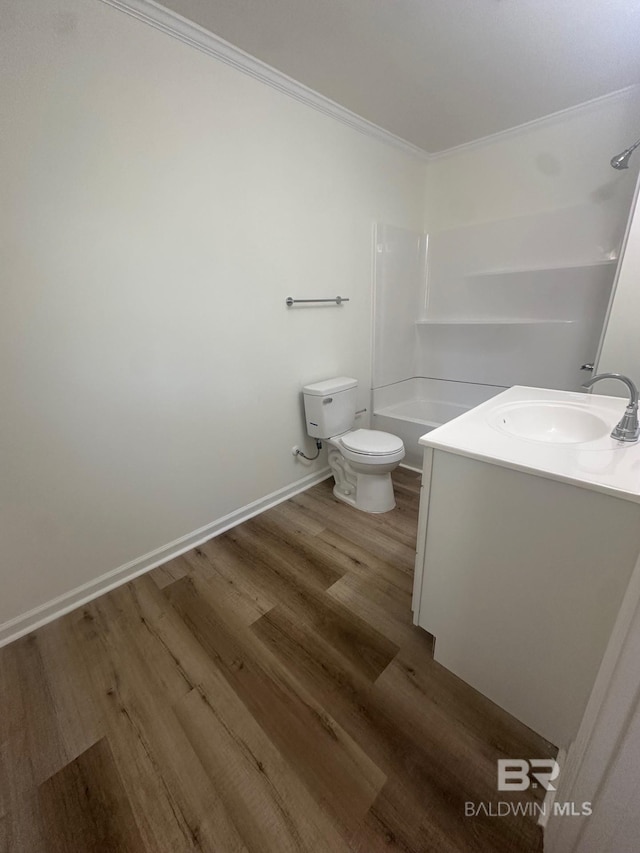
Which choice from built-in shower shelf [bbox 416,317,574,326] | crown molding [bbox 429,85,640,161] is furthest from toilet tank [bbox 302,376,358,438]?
crown molding [bbox 429,85,640,161]

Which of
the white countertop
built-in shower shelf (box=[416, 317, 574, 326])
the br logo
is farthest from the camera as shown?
built-in shower shelf (box=[416, 317, 574, 326])

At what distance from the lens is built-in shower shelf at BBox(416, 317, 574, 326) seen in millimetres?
2532

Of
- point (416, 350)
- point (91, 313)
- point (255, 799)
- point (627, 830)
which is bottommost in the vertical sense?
point (255, 799)

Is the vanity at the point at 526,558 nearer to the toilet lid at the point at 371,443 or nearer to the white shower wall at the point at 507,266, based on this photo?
the toilet lid at the point at 371,443

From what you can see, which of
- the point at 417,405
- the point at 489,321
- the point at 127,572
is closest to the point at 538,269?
the point at 489,321

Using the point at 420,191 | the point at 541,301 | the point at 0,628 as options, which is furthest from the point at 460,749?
the point at 420,191

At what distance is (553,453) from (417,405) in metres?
2.34

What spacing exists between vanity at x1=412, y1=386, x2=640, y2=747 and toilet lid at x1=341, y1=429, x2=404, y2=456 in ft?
2.67

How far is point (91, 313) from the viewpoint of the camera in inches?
55.5

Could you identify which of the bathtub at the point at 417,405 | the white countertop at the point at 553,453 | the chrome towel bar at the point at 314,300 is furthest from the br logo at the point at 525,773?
the chrome towel bar at the point at 314,300

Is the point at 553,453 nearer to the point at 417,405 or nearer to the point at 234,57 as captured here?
the point at 234,57

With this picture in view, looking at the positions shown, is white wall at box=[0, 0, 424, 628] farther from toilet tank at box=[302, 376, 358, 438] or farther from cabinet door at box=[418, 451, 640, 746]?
cabinet door at box=[418, 451, 640, 746]

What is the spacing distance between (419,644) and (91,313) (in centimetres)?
186

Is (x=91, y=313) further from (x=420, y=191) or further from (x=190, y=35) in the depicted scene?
(x=420, y=191)
